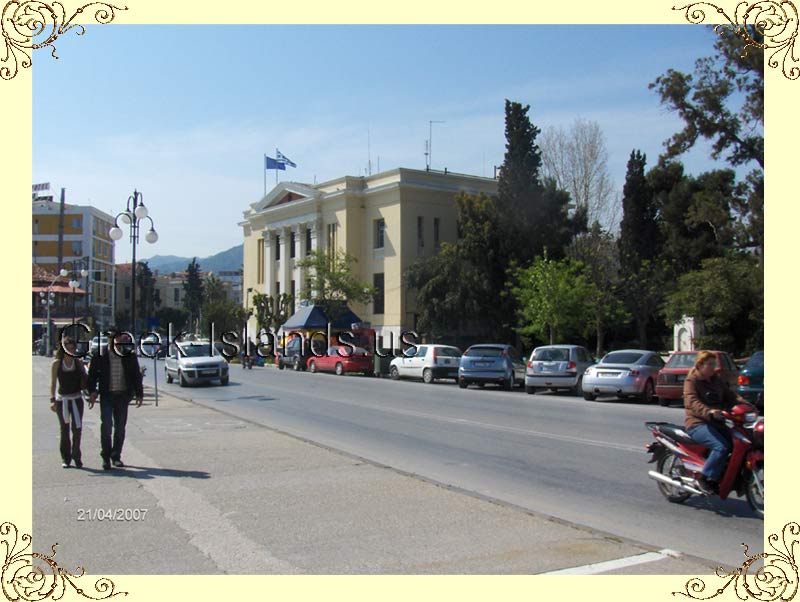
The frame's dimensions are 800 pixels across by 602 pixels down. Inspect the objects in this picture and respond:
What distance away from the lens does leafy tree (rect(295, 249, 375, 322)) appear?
49.4 meters

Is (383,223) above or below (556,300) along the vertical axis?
above

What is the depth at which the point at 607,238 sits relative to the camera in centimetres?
4878

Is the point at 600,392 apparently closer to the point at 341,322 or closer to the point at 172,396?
the point at 172,396

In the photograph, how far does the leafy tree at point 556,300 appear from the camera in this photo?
3588 cm

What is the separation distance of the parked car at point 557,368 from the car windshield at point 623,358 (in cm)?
204

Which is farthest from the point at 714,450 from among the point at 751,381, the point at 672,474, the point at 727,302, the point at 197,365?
the point at 727,302

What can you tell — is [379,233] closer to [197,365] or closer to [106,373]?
[197,365]

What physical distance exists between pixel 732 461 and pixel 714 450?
0.64 feet

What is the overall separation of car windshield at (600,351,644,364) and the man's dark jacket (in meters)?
16.2

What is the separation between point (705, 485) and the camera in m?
8.12

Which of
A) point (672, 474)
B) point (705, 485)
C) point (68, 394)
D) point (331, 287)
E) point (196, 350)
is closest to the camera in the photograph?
point (705, 485)

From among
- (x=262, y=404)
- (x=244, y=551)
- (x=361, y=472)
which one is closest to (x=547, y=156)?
(x=262, y=404)

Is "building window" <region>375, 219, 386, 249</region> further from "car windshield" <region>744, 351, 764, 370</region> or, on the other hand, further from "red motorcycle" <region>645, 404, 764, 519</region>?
"red motorcycle" <region>645, 404, 764, 519</region>

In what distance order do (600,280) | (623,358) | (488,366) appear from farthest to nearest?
(600,280) → (488,366) → (623,358)
